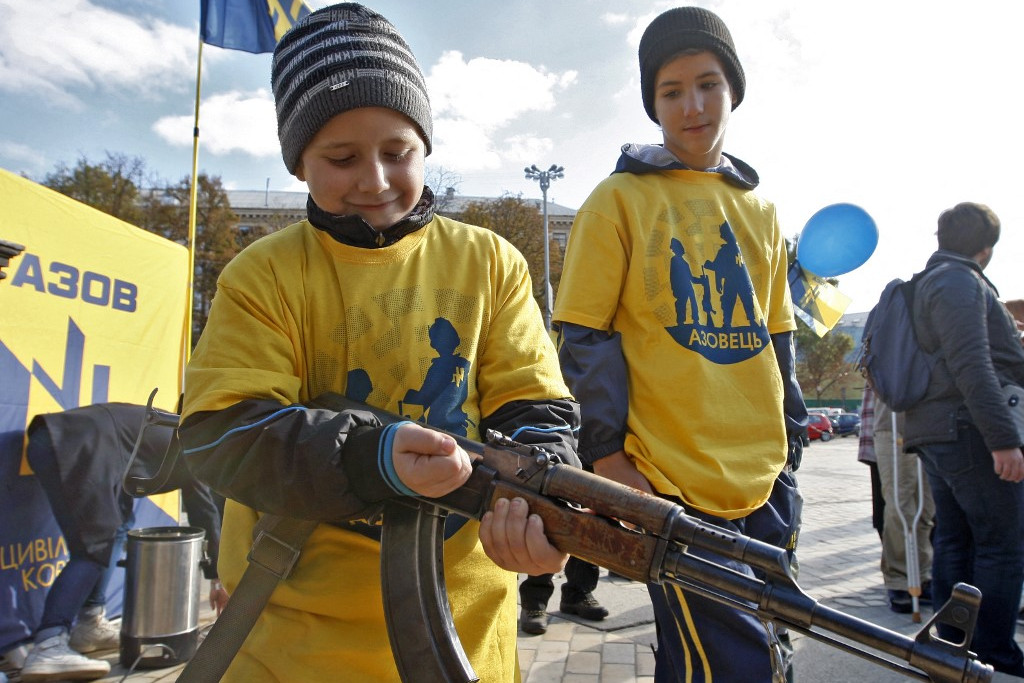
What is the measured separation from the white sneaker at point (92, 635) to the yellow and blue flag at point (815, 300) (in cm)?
717

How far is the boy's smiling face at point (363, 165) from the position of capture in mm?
1576

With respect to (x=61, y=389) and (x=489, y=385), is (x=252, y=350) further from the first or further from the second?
(x=61, y=389)

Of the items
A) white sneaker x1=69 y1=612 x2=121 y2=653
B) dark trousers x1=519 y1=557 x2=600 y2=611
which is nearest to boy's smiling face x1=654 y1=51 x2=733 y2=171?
dark trousers x1=519 y1=557 x2=600 y2=611

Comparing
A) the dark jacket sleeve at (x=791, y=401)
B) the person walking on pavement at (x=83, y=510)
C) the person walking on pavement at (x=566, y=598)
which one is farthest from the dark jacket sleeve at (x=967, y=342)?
the person walking on pavement at (x=83, y=510)

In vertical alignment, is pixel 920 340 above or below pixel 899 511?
above

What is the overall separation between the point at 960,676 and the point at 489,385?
1.05 metres

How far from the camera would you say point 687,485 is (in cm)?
202

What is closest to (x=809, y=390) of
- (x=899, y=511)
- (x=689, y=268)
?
(x=899, y=511)

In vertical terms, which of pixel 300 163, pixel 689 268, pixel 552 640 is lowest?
pixel 552 640

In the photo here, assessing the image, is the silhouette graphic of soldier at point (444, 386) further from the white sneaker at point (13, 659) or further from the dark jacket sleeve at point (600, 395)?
the white sneaker at point (13, 659)

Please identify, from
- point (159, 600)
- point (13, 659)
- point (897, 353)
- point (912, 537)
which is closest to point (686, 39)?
point (897, 353)

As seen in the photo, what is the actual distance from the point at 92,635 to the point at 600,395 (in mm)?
3825

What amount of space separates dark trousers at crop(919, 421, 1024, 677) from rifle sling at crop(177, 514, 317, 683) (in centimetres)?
307

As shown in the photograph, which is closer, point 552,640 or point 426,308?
point 426,308
